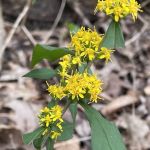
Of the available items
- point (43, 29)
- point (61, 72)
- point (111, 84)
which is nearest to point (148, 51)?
point (111, 84)

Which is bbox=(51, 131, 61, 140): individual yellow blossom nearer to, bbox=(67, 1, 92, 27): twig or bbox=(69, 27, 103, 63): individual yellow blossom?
bbox=(69, 27, 103, 63): individual yellow blossom

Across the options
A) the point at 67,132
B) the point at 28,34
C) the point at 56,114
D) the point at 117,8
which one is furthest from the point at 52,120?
the point at 28,34

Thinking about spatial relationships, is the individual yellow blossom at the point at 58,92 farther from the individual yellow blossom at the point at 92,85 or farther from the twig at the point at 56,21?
the twig at the point at 56,21

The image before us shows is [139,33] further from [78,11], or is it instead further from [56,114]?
[56,114]

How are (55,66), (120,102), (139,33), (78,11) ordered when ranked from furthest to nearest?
(78,11) < (139,33) < (55,66) < (120,102)

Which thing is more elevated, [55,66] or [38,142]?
[55,66]

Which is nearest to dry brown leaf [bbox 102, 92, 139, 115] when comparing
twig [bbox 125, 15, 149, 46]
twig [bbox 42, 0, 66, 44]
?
twig [bbox 125, 15, 149, 46]
